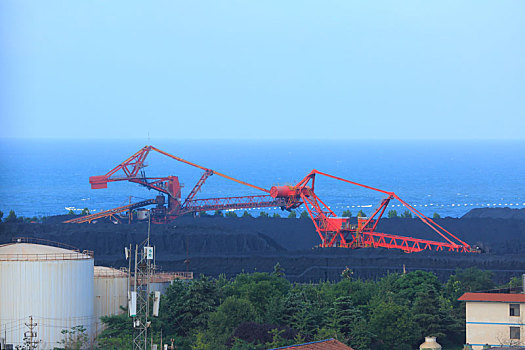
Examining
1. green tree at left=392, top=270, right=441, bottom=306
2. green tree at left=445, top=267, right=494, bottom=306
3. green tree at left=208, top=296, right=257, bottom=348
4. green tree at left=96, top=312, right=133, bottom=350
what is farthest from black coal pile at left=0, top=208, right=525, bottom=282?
green tree at left=96, top=312, right=133, bottom=350

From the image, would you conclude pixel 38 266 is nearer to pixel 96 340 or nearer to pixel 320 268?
pixel 96 340

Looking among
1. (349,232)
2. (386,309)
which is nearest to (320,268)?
(349,232)

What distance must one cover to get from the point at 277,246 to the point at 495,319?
5232 cm

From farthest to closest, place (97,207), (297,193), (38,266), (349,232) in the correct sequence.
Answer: (97,207)
(297,193)
(349,232)
(38,266)

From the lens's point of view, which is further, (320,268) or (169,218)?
(169,218)

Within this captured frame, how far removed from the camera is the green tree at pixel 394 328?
2170 inches

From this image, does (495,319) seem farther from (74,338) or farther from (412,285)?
(74,338)

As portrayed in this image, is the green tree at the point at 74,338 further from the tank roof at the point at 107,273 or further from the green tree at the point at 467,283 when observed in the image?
the green tree at the point at 467,283

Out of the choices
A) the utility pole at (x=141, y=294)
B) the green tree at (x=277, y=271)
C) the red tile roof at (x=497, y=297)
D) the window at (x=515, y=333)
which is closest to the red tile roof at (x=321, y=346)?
the utility pole at (x=141, y=294)

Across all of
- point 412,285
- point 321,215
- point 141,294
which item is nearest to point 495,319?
point 412,285

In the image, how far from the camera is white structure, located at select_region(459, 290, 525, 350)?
51.4 m

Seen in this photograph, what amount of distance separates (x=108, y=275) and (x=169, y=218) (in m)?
57.1

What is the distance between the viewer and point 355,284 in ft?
205

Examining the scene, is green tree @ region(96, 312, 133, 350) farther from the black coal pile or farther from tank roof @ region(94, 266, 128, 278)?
the black coal pile
